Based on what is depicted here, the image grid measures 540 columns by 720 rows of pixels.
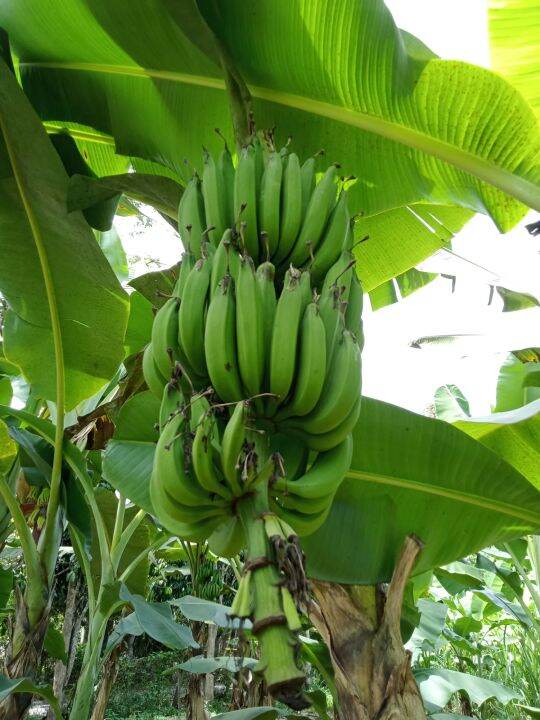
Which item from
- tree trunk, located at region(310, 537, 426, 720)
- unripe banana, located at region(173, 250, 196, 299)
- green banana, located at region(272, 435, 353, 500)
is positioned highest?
unripe banana, located at region(173, 250, 196, 299)

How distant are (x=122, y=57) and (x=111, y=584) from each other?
5.87 feet

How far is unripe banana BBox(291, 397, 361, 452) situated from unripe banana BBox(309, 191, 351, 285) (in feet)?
1.10

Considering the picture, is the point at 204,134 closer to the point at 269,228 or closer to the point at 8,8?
the point at 8,8

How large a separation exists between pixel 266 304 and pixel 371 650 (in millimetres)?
956

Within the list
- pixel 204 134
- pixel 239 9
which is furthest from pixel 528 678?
pixel 239 9

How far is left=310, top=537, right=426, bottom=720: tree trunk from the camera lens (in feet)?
4.43

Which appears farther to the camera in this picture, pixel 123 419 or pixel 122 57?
pixel 122 57

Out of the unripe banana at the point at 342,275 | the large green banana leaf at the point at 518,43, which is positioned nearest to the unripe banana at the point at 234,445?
the unripe banana at the point at 342,275

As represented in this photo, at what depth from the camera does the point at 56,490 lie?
1.93 meters

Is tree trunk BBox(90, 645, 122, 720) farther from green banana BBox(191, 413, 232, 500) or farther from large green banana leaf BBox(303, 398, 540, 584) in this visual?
green banana BBox(191, 413, 232, 500)

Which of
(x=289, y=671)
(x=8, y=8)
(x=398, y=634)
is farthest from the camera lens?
(x=8, y=8)

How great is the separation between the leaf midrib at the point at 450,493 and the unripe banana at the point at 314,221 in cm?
69

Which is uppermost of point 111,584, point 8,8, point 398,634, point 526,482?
point 8,8

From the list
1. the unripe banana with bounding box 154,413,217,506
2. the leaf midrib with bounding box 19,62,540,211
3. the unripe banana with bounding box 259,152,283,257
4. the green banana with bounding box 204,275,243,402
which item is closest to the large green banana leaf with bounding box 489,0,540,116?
the leaf midrib with bounding box 19,62,540,211
